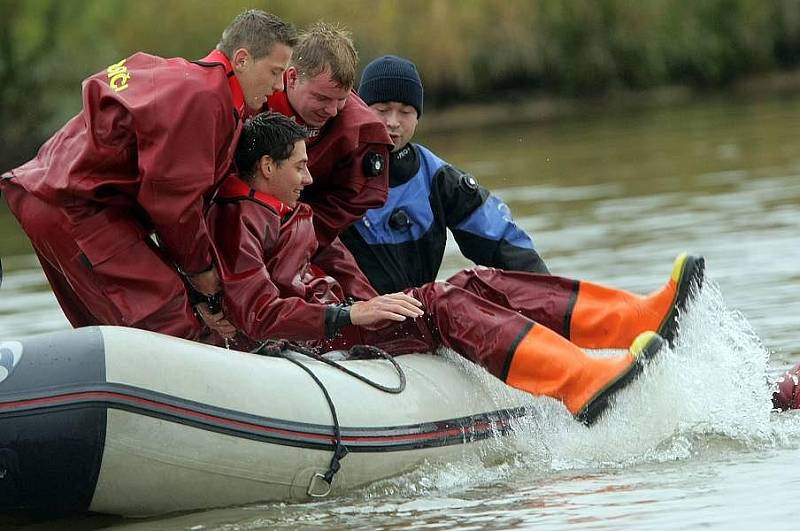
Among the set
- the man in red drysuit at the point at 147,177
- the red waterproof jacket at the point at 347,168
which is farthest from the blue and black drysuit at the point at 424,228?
the man in red drysuit at the point at 147,177

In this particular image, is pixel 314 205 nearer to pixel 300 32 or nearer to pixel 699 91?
pixel 300 32

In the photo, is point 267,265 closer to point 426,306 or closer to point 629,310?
point 426,306

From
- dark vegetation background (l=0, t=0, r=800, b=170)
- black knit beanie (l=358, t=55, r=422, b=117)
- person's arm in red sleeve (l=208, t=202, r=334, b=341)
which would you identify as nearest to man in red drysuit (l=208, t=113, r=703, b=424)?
person's arm in red sleeve (l=208, t=202, r=334, b=341)

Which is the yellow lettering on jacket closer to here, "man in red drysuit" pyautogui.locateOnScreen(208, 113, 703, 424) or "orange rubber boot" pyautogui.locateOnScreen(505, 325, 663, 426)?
"man in red drysuit" pyautogui.locateOnScreen(208, 113, 703, 424)

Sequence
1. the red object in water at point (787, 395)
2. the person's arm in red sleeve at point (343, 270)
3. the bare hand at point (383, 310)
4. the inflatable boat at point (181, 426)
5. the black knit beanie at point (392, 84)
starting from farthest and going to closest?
the black knit beanie at point (392, 84) → the red object in water at point (787, 395) → the person's arm in red sleeve at point (343, 270) → the bare hand at point (383, 310) → the inflatable boat at point (181, 426)

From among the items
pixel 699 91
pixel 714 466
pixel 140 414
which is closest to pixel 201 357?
pixel 140 414

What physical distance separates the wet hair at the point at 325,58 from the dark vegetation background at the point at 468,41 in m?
20.1

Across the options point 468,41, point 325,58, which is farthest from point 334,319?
point 468,41

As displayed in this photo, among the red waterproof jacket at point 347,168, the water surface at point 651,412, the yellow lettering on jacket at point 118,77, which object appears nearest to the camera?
the water surface at point 651,412

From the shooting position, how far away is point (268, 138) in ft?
19.3

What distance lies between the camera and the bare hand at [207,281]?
581 centimetres

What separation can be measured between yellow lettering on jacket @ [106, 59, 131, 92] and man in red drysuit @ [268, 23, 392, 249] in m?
0.69

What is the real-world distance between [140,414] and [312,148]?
1.53 meters

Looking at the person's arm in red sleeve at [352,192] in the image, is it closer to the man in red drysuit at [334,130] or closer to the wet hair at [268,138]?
the man in red drysuit at [334,130]
